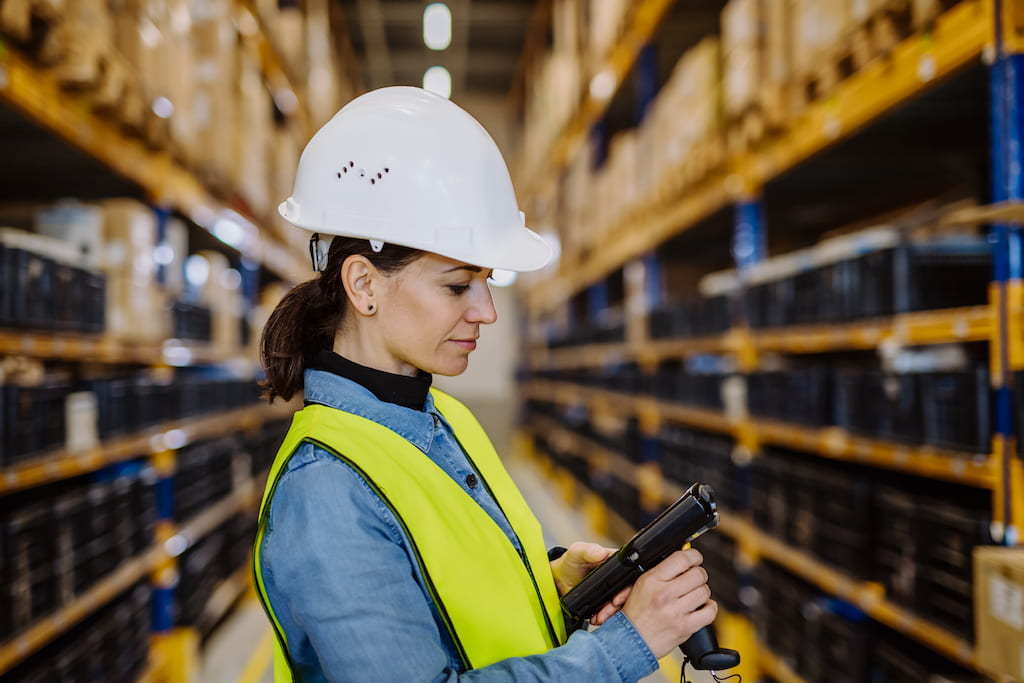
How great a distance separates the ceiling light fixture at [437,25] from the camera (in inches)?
360

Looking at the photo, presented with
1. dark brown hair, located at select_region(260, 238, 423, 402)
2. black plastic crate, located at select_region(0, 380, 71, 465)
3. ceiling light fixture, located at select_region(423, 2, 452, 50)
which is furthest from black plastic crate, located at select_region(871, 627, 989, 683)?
ceiling light fixture, located at select_region(423, 2, 452, 50)

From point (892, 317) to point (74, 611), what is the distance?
9.07ft

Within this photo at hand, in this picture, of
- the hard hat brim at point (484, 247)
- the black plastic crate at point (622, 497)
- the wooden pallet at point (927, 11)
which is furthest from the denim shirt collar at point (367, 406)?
the black plastic crate at point (622, 497)

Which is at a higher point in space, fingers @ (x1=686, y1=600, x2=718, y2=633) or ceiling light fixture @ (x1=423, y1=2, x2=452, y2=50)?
ceiling light fixture @ (x1=423, y1=2, x2=452, y2=50)

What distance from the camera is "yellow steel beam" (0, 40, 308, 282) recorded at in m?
2.16

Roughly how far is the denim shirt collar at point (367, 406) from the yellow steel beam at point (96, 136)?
31 cm

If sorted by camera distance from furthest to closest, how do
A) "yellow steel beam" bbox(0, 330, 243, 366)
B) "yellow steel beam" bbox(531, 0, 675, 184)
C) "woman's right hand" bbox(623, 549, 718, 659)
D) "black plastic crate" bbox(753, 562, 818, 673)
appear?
1. "yellow steel beam" bbox(531, 0, 675, 184)
2. "black plastic crate" bbox(753, 562, 818, 673)
3. "yellow steel beam" bbox(0, 330, 243, 366)
4. "woman's right hand" bbox(623, 549, 718, 659)

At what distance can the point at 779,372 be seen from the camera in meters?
3.25

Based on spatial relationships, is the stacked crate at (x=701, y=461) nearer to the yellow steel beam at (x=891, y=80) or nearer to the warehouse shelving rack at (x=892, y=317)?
the warehouse shelving rack at (x=892, y=317)

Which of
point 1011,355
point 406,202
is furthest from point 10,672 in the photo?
point 1011,355

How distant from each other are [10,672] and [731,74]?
3.50 metres

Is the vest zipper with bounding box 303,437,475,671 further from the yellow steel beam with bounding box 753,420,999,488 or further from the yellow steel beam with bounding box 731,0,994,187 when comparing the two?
the yellow steel beam with bounding box 731,0,994,187

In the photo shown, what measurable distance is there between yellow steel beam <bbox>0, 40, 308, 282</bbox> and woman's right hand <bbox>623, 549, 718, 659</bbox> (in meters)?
0.82

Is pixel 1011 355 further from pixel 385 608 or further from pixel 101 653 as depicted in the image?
pixel 101 653
